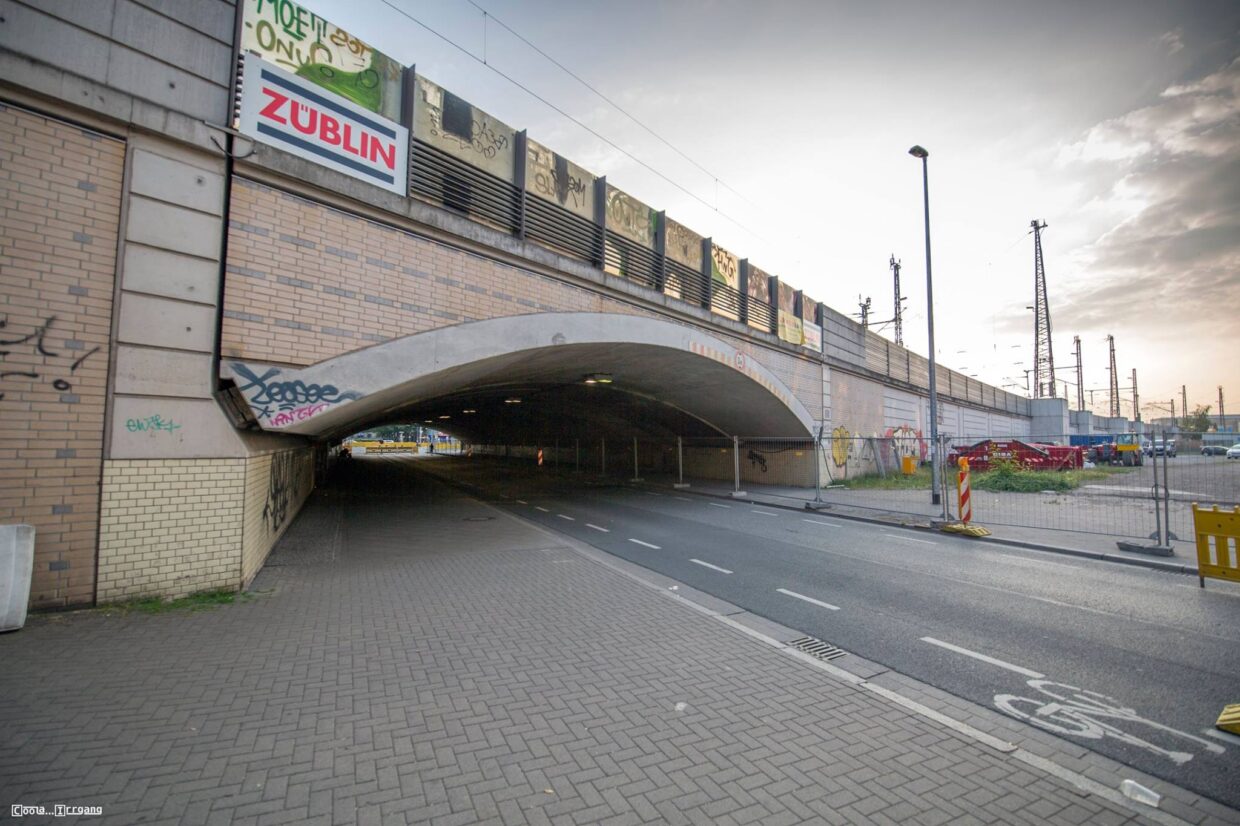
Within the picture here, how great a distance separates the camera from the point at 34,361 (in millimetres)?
5453

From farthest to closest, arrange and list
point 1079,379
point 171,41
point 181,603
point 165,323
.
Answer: point 1079,379 < point 171,41 < point 165,323 < point 181,603

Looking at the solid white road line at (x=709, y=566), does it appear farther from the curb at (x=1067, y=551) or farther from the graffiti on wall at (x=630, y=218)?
the graffiti on wall at (x=630, y=218)

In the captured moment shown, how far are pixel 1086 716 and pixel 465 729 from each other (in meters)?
4.51

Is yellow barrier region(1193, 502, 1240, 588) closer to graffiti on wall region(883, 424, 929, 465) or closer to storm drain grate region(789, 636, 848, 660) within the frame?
storm drain grate region(789, 636, 848, 660)

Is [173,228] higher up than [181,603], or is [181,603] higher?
[173,228]

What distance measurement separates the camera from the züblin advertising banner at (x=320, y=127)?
289 inches

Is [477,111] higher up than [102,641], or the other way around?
[477,111]

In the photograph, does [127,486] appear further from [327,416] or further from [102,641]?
[327,416]

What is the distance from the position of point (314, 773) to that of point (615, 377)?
15.9 m

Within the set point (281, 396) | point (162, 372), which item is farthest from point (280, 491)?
point (162, 372)

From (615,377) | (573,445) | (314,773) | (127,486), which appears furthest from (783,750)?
(573,445)

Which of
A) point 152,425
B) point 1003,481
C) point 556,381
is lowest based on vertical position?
point 1003,481

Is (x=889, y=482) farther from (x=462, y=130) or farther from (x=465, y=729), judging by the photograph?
(x=465, y=729)

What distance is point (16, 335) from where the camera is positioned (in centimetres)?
541
